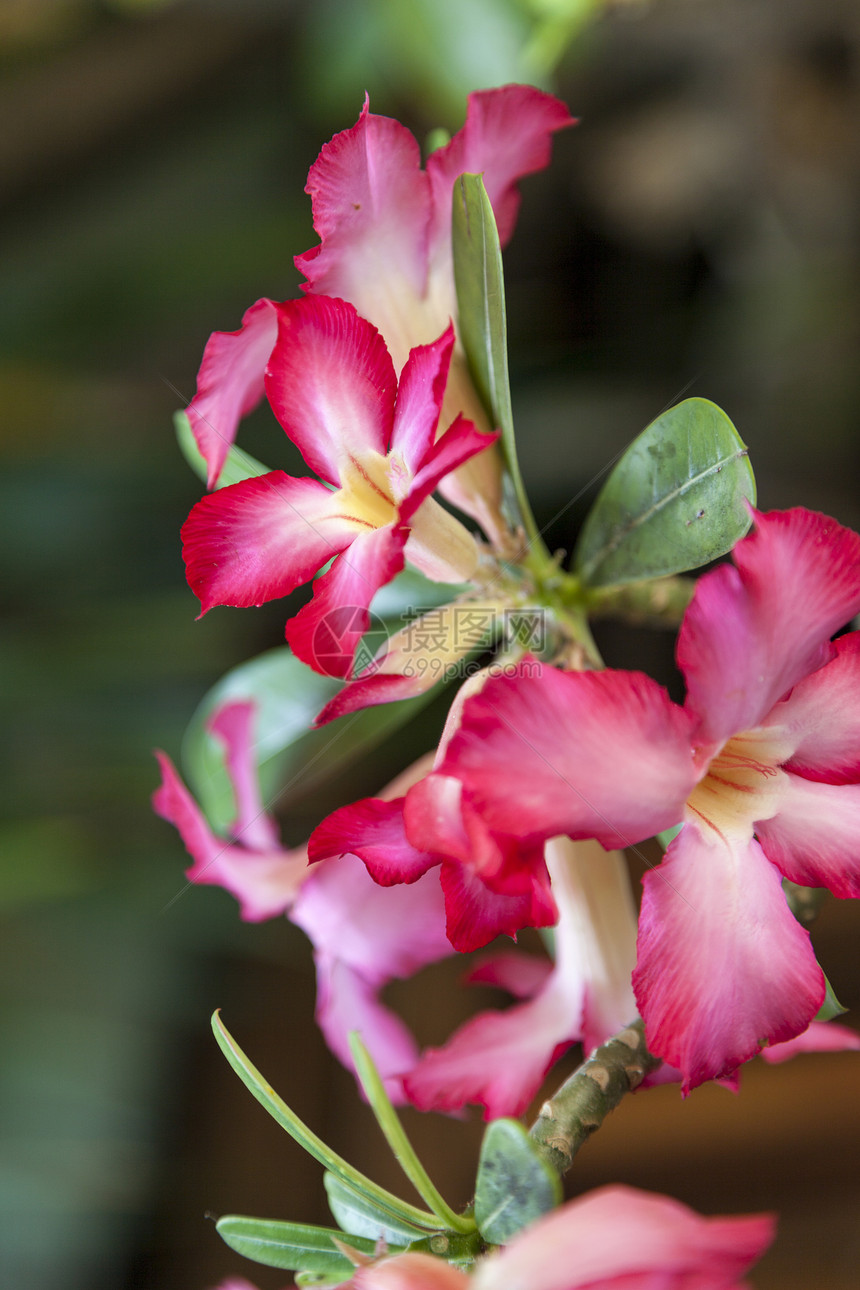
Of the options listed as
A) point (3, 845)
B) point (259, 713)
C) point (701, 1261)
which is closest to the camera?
point (701, 1261)

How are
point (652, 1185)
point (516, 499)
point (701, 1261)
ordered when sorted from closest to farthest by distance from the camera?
point (701, 1261) → point (516, 499) → point (652, 1185)

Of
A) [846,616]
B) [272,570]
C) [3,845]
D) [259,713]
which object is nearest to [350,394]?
[272,570]

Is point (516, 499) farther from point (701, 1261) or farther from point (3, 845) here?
point (3, 845)

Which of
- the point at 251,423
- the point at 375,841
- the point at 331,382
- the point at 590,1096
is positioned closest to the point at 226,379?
the point at 331,382

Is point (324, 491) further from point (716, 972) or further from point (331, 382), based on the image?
point (716, 972)

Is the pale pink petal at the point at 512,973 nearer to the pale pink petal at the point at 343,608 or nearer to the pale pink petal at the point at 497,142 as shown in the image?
the pale pink petal at the point at 343,608

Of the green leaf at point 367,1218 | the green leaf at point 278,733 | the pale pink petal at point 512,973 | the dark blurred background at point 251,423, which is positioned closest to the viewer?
the green leaf at point 367,1218

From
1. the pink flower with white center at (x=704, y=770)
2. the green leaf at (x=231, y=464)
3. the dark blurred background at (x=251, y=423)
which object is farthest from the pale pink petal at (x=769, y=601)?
the dark blurred background at (x=251, y=423)
